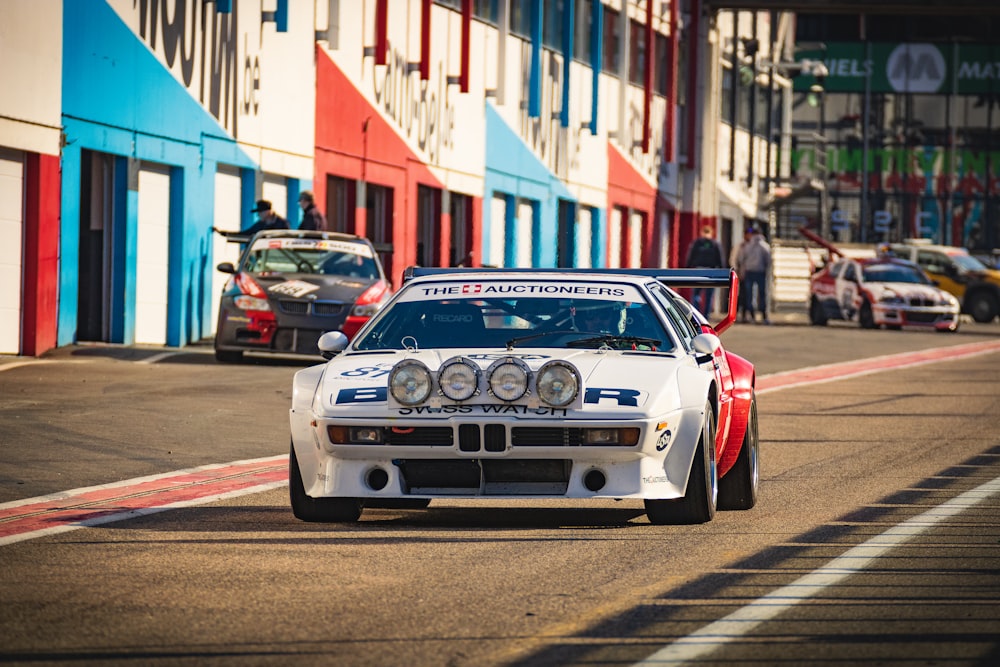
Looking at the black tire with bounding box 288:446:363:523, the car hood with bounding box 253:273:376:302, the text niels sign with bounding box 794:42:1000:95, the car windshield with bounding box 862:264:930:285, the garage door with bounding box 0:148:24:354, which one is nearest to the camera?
the black tire with bounding box 288:446:363:523

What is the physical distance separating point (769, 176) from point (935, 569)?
53.6 meters

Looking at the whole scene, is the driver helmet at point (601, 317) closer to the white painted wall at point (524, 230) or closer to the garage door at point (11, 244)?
the garage door at point (11, 244)

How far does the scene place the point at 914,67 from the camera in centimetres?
8519

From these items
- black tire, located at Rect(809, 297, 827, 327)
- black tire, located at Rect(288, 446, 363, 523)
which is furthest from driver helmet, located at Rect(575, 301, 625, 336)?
black tire, located at Rect(809, 297, 827, 327)

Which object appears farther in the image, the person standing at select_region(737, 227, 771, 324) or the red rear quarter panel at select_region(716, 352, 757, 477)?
the person standing at select_region(737, 227, 771, 324)

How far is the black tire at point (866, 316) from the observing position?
3956cm

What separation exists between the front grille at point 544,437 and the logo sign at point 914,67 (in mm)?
78145

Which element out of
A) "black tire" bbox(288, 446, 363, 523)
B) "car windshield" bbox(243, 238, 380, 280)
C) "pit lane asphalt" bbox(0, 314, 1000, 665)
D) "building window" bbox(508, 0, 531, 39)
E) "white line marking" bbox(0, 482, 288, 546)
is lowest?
"white line marking" bbox(0, 482, 288, 546)

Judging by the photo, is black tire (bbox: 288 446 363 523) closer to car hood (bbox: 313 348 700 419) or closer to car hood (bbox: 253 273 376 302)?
car hood (bbox: 313 348 700 419)

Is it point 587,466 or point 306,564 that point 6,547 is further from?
point 587,466

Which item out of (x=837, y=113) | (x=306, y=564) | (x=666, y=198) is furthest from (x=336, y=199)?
(x=837, y=113)

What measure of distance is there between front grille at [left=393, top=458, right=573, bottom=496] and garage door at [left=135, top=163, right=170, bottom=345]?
16421 millimetres

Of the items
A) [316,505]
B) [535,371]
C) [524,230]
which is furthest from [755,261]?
[535,371]

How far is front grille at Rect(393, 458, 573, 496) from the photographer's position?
911cm
